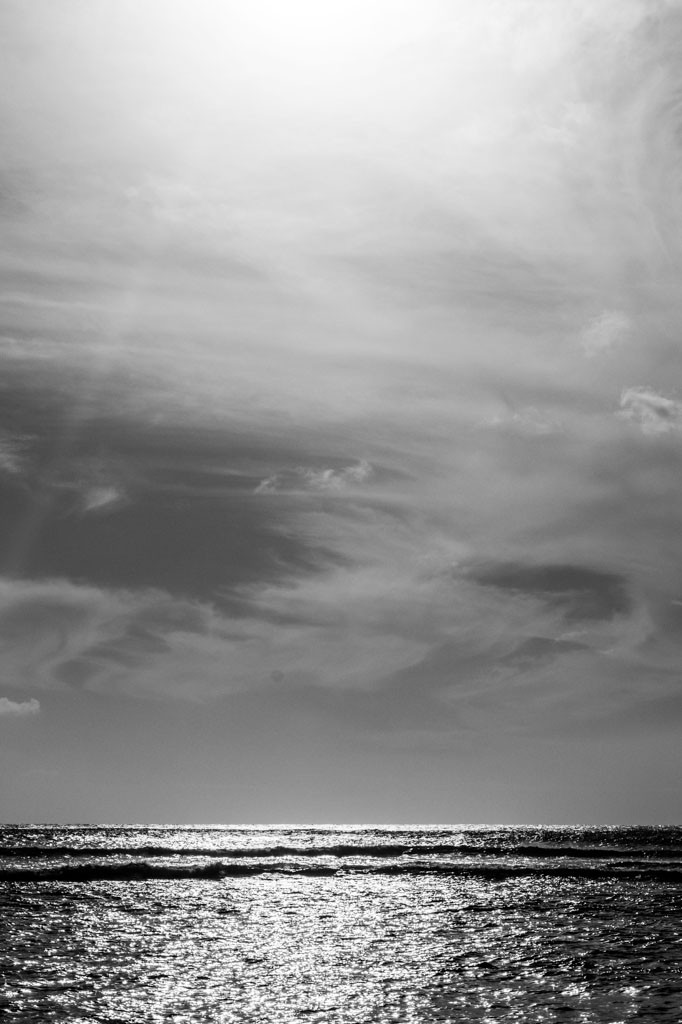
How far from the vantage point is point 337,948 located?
3244cm

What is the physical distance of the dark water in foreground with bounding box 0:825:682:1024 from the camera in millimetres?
23094

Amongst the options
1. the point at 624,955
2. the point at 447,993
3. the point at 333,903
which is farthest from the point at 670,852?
the point at 447,993

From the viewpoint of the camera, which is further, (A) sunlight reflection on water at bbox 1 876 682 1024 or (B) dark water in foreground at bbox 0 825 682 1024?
(B) dark water in foreground at bbox 0 825 682 1024

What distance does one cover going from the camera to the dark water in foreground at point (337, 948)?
23.1m

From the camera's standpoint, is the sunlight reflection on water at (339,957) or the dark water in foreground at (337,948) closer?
the sunlight reflection on water at (339,957)

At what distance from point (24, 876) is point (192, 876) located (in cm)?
1171

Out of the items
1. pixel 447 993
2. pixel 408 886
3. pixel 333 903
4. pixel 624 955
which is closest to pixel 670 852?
pixel 408 886

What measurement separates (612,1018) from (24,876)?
53.5 metres

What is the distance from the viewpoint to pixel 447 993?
24.9 m

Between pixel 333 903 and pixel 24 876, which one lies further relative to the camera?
pixel 24 876

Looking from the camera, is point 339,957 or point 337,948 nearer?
point 339,957

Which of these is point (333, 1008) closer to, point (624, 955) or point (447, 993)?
point (447, 993)

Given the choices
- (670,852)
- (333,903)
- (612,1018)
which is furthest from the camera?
(670,852)

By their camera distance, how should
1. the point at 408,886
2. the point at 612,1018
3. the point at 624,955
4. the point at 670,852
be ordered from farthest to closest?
the point at 670,852 < the point at 408,886 < the point at 624,955 < the point at 612,1018
